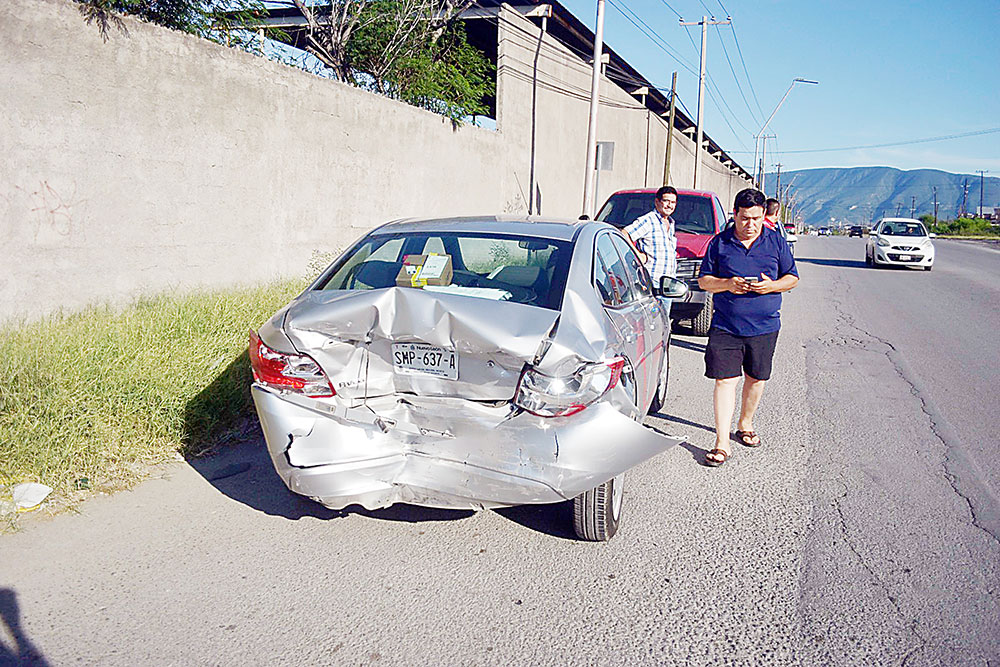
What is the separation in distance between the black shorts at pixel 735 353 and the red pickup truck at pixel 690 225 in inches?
160

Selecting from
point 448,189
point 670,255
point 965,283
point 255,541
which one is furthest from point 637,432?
point 965,283

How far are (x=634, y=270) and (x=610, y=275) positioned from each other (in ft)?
3.19

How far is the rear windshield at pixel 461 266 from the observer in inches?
163

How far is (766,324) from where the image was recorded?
5.41m

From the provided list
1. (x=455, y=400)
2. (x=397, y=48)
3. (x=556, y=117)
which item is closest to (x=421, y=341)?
(x=455, y=400)

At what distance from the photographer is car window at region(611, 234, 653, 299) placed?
534cm

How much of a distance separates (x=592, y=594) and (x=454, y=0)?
42.2 ft

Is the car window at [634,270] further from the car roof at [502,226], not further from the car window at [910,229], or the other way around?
the car window at [910,229]

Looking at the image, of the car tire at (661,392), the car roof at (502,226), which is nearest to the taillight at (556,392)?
the car roof at (502,226)

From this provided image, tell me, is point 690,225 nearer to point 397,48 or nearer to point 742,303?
point 742,303

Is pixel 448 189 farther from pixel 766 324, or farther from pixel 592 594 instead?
pixel 592 594

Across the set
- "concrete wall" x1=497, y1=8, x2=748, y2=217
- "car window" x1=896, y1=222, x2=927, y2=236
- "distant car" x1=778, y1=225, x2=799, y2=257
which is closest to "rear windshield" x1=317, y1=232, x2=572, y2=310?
"distant car" x1=778, y1=225, x2=799, y2=257

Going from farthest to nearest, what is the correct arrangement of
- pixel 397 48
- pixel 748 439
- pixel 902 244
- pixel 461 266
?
pixel 902 244
pixel 397 48
pixel 748 439
pixel 461 266

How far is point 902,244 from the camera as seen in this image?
78.3ft
